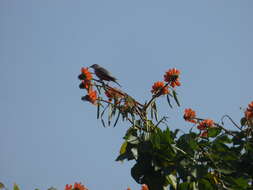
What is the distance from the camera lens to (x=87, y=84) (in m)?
3.81

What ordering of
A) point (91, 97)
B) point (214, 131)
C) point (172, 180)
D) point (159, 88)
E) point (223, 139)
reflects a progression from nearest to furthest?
point (172, 180), point (223, 139), point (214, 131), point (91, 97), point (159, 88)

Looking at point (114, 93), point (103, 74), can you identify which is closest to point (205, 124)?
point (114, 93)

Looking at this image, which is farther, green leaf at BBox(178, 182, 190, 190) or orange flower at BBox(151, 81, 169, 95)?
orange flower at BBox(151, 81, 169, 95)

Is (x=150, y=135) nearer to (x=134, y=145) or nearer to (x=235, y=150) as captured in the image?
(x=134, y=145)

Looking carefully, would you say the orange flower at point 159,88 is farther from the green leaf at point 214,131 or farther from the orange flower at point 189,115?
the green leaf at point 214,131

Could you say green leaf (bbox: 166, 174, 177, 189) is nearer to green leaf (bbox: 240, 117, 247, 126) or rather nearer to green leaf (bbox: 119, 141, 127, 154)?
green leaf (bbox: 119, 141, 127, 154)

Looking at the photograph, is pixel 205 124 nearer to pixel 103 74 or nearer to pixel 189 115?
pixel 189 115

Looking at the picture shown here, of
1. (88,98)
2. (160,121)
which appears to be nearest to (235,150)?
(160,121)

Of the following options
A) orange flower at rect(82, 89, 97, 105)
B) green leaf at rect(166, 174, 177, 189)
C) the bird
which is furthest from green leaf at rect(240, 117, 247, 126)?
the bird

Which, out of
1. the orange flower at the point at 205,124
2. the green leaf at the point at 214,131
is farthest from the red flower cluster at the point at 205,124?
the green leaf at the point at 214,131

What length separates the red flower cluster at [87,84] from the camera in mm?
3766

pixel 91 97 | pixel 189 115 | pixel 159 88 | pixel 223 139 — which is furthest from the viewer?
pixel 189 115

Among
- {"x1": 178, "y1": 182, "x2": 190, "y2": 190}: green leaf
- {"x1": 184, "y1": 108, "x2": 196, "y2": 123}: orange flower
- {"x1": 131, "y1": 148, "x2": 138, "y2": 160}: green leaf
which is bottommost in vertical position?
{"x1": 178, "y1": 182, "x2": 190, "y2": 190}: green leaf

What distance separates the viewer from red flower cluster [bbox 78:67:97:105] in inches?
148
